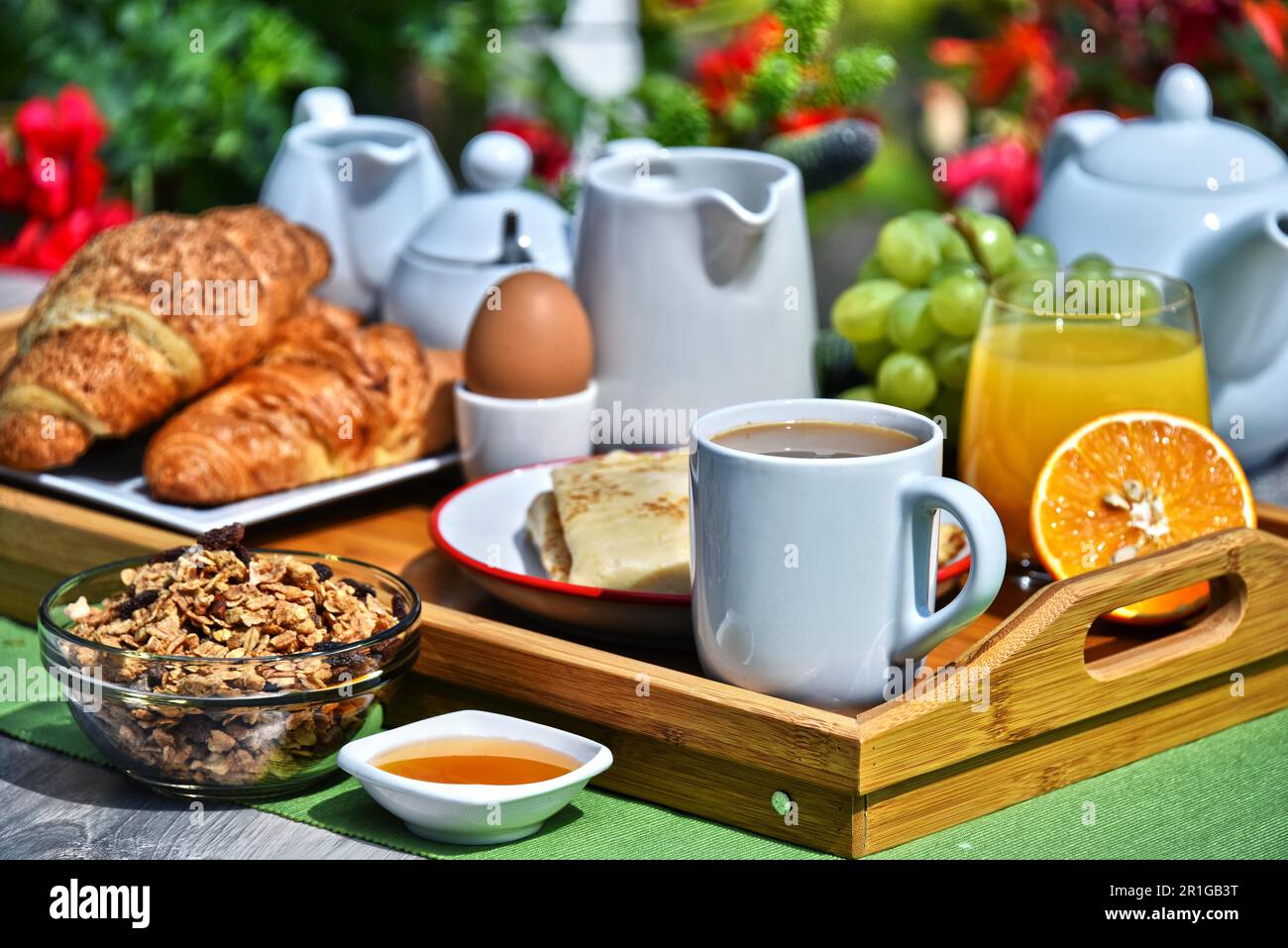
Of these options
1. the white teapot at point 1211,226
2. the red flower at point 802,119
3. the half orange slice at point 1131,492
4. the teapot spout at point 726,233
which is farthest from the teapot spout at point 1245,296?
the red flower at point 802,119

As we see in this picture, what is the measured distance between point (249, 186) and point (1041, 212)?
4.53 ft

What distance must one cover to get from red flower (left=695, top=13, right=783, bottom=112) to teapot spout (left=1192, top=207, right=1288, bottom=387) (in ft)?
1.90

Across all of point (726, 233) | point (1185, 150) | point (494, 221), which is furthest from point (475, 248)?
point (1185, 150)

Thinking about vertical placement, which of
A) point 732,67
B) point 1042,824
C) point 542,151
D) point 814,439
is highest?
point 732,67

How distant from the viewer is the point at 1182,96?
140cm

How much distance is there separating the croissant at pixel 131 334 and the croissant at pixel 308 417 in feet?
0.12

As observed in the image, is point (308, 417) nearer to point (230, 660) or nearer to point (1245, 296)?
point (230, 660)

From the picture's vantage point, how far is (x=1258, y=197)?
4.49 ft

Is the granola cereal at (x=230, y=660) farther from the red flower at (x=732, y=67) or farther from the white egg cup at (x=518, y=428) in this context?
the red flower at (x=732, y=67)

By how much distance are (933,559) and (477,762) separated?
299mm

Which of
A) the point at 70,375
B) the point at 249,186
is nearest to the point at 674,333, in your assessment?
the point at 70,375

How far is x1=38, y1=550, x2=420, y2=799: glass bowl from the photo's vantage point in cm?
91
